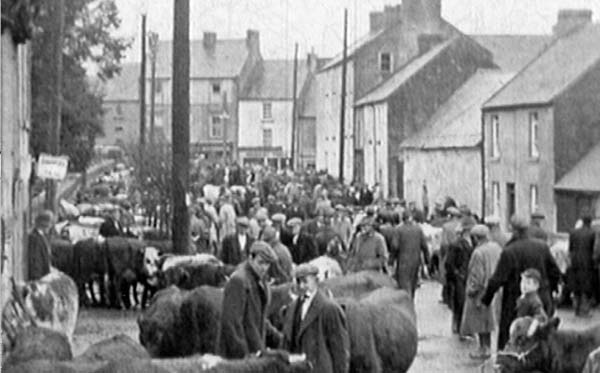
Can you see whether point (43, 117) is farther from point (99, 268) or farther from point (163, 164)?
point (99, 268)

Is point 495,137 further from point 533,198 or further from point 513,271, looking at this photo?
point 513,271

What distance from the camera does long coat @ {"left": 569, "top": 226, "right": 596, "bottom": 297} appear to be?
2291 cm

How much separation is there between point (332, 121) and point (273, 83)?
22.3 m

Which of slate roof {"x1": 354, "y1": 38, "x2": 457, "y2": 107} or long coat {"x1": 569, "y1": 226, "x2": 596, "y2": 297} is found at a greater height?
slate roof {"x1": 354, "y1": 38, "x2": 457, "y2": 107}

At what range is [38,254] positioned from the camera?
19.9 m

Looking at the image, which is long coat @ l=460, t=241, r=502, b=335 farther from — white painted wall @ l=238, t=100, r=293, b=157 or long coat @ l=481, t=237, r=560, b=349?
white painted wall @ l=238, t=100, r=293, b=157

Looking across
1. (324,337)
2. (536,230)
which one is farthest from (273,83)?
(324,337)

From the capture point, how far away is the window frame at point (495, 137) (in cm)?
4659

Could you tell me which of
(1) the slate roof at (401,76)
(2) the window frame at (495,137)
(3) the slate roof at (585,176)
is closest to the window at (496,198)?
(2) the window frame at (495,137)

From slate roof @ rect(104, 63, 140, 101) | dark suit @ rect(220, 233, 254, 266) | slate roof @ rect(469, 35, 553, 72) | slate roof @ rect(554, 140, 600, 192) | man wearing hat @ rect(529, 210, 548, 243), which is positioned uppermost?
slate roof @ rect(469, 35, 553, 72)

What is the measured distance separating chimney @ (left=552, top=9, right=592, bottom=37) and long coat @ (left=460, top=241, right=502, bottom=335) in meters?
31.1

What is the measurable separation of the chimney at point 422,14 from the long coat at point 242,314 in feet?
206

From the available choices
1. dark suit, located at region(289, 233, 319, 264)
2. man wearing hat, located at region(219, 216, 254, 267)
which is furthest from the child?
dark suit, located at region(289, 233, 319, 264)

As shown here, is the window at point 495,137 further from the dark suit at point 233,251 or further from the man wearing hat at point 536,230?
the man wearing hat at point 536,230
